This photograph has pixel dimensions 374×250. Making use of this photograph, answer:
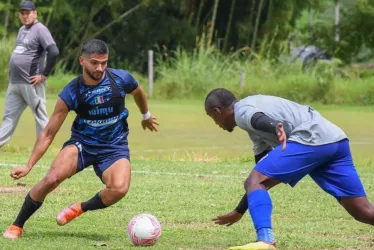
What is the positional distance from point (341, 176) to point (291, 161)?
20.2 inches

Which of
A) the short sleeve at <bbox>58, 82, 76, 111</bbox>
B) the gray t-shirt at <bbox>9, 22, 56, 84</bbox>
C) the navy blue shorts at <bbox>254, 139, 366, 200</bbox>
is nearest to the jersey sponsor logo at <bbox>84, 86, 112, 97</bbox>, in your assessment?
the short sleeve at <bbox>58, 82, 76, 111</bbox>

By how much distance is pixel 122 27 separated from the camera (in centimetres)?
3672

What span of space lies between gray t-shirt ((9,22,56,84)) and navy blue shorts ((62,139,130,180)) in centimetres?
618

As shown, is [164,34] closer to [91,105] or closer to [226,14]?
[226,14]

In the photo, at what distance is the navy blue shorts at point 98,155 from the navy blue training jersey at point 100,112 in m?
0.04

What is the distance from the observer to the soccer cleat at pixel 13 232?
315 inches

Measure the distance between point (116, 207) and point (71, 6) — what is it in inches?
1012

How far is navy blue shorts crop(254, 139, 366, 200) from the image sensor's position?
23.6 ft

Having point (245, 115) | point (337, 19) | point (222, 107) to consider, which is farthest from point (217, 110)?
point (337, 19)

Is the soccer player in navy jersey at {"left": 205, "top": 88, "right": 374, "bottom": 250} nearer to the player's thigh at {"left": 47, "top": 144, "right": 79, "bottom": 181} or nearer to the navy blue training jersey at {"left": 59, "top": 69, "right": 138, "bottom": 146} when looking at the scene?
the navy blue training jersey at {"left": 59, "top": 69, "right": 138, "bottom": 146}

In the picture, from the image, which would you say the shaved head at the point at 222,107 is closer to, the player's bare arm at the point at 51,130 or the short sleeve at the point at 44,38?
the player's bare arm at the point at 51,130

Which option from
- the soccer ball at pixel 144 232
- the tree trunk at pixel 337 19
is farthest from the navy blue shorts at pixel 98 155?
the tree trunk at pixel 337 19

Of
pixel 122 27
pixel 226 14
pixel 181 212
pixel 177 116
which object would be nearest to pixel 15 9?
pixel 122 27

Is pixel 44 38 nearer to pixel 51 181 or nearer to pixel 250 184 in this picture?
pixel 51 181
